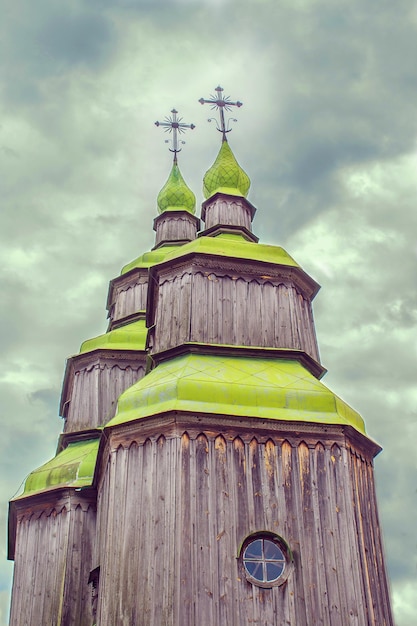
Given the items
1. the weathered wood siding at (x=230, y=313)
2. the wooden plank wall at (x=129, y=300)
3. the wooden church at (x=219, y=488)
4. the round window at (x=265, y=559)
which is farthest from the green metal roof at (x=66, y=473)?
the round window at (x=265, y=559)

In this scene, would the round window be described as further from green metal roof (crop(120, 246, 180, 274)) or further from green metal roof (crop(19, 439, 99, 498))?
green metal roof (crop(120, 246, 180, 274))

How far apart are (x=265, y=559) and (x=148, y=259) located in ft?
51.8

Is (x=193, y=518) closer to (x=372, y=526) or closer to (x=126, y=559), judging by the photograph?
(x=126, y=559)

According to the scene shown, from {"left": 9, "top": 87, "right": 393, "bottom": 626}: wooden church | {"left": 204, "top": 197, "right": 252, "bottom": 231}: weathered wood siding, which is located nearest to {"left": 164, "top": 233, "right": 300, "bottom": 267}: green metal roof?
{"left": 9, "top": 87, "right": 393, "bottom": 626}: wooden church

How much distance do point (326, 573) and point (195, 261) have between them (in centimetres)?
795

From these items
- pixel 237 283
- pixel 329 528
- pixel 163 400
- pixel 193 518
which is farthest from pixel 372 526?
pixel 237 283

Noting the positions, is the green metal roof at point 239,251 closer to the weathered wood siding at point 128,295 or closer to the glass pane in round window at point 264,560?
the glass pane in round window at point 264,560

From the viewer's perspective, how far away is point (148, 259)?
1118 inches

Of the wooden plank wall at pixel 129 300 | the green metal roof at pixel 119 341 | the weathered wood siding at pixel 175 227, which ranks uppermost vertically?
the weathered wood siding at pixel 175 227

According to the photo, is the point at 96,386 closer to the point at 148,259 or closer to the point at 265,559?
the point at 148,259

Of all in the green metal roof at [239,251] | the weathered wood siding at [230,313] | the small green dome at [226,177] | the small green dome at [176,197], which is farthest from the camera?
the small green dome at [176,197]

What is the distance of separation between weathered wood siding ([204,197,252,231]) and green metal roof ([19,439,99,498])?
25.0ft

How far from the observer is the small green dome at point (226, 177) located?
2506 centimetres

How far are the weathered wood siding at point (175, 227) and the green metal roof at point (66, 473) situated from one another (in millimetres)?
9843
